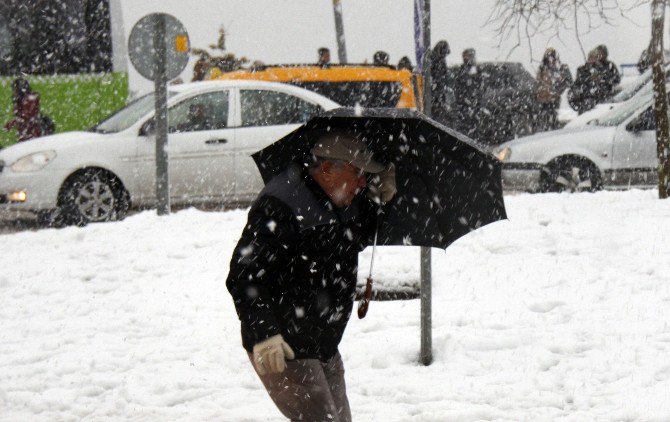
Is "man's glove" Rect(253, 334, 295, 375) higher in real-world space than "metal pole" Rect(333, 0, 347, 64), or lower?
lower

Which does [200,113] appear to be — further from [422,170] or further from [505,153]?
[422,170]

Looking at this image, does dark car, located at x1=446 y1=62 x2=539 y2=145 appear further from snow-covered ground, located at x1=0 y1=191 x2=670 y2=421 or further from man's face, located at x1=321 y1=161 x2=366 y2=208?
man's face, located at x1=321 y1=161 x2=366 y2=208

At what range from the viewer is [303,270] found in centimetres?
338

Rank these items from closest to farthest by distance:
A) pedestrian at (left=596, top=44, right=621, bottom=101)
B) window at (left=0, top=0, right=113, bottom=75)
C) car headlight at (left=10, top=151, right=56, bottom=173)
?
car headlight at (left=10, top=151, right=56, bottom=173) → window at (left=0, top=0, right=113, bottom=75) → pedestrian at (left=596, top=44, right=621, bottom=101)

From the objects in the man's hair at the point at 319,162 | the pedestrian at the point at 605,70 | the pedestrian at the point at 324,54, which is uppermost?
the pedestrian at the point at 324,54

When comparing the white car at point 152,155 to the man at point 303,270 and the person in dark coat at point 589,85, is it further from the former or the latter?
the man at point 303,270

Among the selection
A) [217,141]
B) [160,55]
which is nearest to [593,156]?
[217,141]

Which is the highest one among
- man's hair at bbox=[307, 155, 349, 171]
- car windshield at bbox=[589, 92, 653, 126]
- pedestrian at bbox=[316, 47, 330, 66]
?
pedestrian at bbox=[316, 47, 330, 66]

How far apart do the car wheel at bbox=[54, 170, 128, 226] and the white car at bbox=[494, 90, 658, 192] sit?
4.64 m

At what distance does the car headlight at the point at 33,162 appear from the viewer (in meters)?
12.2

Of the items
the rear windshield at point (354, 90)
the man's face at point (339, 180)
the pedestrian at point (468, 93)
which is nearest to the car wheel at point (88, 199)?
the rear windshield at point (354, 90)

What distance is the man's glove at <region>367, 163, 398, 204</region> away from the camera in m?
3.60

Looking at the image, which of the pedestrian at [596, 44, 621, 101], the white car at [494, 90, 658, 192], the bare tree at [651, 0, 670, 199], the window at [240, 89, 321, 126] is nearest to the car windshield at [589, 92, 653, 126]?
the white car at [494, 90, 658, 192]

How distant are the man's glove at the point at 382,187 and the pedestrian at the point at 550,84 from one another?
15.2 m
